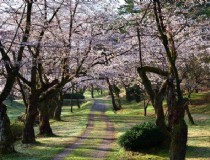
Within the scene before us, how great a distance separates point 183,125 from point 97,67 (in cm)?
1906

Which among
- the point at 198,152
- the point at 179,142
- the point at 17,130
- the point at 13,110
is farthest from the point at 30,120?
the point at 13,110

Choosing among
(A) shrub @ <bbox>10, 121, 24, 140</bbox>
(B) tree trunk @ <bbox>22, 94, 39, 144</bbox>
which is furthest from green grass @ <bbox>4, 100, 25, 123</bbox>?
(B) tree trunk @ <bbox>22, 94, 39, 144</bbox>

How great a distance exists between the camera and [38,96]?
2714 centimetres

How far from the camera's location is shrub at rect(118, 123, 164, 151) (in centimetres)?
2234

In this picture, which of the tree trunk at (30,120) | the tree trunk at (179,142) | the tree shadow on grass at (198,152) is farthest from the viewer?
the tree trunk at (30,120)

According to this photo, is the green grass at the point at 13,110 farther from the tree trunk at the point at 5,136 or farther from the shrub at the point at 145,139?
the shrub at the point at 145,139

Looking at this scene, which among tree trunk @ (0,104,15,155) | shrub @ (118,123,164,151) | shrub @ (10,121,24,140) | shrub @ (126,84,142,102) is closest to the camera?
tree trunk @ (0,104,15,155)

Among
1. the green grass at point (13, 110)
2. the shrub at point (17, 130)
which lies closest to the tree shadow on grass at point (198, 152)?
the shrub at point (17, 130)

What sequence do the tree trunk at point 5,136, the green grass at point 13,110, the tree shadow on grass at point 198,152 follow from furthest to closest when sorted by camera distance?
the green grass at point 13,110 < the tree trunk at point 5,136 < the tree shadow on grass at point 198,152

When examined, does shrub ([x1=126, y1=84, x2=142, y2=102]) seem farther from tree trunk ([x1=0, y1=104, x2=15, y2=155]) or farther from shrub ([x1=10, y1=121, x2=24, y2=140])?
tree trunk ([x1=0, y1=104, x2=15, y2=155])

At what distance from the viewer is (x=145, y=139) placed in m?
22.4

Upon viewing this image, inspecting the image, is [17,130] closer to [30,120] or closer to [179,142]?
[30,120]

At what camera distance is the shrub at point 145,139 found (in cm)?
2234

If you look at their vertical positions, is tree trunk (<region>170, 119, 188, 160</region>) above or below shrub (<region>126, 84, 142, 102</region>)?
below
